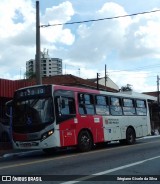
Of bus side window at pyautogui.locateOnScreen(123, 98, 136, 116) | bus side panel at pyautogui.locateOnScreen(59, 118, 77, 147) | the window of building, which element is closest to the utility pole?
the window of building

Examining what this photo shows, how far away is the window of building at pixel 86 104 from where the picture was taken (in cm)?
1925

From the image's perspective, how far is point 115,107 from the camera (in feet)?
73.3

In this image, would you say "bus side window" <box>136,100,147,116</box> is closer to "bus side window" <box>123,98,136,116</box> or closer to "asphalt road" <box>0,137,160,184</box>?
"bus side window" <box>123,98,136,116</box>

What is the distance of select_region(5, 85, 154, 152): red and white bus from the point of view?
56.9ft

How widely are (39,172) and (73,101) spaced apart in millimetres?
6884

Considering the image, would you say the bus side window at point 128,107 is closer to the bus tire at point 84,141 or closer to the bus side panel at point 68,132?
the bus tire at point 84,141

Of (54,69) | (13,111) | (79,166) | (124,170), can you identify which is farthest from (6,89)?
(54,69)

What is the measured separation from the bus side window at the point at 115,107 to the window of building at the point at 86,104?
2.04m

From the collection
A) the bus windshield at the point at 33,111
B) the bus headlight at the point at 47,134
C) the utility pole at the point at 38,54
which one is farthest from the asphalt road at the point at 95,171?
the utility pole at the point at 38,54

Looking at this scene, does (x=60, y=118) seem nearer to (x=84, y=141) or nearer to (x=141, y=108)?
(x=84, y=141)

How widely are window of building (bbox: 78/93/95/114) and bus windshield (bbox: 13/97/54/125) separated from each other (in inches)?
83.1

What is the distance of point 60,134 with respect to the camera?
57.3ft

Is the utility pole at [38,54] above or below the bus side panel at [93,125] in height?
above

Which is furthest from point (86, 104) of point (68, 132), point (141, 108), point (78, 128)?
point (141, 108)
